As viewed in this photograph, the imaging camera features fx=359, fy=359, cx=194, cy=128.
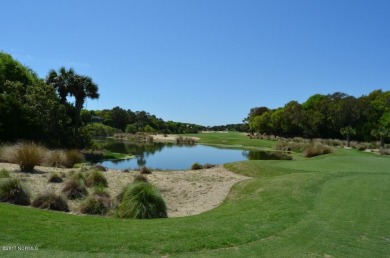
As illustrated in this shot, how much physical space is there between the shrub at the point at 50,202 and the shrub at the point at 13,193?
323mm

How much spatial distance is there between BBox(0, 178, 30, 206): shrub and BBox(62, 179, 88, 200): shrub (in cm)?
164

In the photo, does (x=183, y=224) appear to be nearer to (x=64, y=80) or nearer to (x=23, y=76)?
(x=64, y=80)

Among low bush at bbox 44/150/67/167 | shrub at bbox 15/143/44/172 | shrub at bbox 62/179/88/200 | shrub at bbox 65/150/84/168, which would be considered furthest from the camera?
shrub at bbox 65/150/84/168

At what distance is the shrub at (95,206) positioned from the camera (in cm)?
1073

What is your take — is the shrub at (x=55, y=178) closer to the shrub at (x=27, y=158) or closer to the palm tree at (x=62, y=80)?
the shrub at (x=27, y=158)

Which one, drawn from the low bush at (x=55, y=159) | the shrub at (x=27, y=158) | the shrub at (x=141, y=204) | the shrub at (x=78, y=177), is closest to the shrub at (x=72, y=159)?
the low bush at (x=55, y=159)

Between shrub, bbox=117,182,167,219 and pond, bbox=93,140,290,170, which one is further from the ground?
shrub, bbox=117,182,167,219

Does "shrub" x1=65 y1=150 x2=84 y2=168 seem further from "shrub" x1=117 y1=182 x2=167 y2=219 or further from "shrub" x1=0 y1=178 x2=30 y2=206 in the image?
"shrub" x1=117 y1=182 x2=167 y2=219

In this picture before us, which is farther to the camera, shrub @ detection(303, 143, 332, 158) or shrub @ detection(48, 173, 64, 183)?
shrub @ detection(303, 143, 332, 158)

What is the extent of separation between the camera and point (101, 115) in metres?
124

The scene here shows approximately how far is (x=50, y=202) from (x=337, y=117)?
65847 mm

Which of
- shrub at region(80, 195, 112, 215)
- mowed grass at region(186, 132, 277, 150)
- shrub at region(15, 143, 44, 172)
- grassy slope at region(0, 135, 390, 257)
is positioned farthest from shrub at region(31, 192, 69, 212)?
mowed grass at region(186, 132, 277, 150)

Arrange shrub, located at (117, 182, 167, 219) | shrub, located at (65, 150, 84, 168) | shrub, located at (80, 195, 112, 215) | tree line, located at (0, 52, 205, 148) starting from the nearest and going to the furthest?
shrub, located at (117, 182, 167, 219), shrub, located at (80, 195, 112, 215), shrub, located at (65, 150, 84, 168), tree line, located at (0, 52, 205, 148)

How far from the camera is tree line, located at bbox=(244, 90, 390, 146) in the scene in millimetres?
65000
